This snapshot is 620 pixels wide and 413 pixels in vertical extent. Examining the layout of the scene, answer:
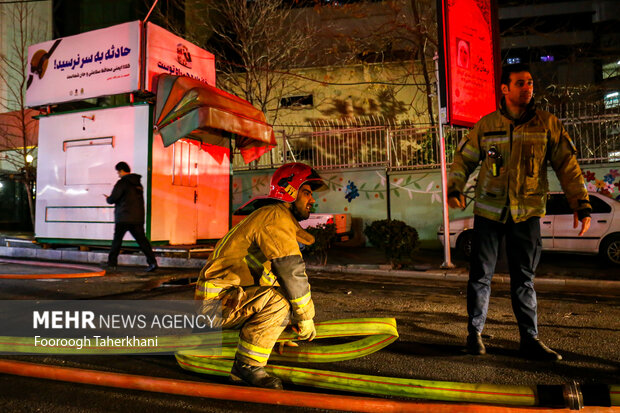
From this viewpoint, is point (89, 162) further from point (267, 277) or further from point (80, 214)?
point (267, 277)

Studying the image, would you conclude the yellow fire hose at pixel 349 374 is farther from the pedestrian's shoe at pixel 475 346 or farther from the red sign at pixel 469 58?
the red sign at pixel 469 58

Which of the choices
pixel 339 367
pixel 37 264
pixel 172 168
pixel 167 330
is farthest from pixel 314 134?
pixel 339 367

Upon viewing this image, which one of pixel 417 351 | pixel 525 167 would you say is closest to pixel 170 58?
pixel 525 167

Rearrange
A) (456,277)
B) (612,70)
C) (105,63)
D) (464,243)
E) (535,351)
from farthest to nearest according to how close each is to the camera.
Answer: (612,70)
(464,243)
(105,63)
(456,277)
(535,351)

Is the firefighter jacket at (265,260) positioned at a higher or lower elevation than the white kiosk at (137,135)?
lower

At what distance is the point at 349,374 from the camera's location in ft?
8.52

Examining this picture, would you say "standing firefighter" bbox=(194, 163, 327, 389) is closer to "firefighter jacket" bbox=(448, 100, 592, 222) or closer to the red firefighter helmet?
the red firefighter helmet

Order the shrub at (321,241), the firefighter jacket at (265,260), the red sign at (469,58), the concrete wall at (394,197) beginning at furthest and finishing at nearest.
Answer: the concrete wall at (394,197) → the shrub at (321,241) → the red sign at (469,58) → the firefighter jacket at (265,260)

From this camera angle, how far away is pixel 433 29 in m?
15.1

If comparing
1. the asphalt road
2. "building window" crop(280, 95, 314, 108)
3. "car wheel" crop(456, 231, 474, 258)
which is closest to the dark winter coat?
the asphalt road

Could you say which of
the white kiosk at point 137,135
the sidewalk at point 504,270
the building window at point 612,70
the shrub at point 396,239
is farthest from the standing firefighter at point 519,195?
the building window at point 612,70

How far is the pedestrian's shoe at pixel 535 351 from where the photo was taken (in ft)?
10.2

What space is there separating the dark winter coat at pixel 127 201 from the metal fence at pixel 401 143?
249 inches

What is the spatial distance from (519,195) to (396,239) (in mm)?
4908
